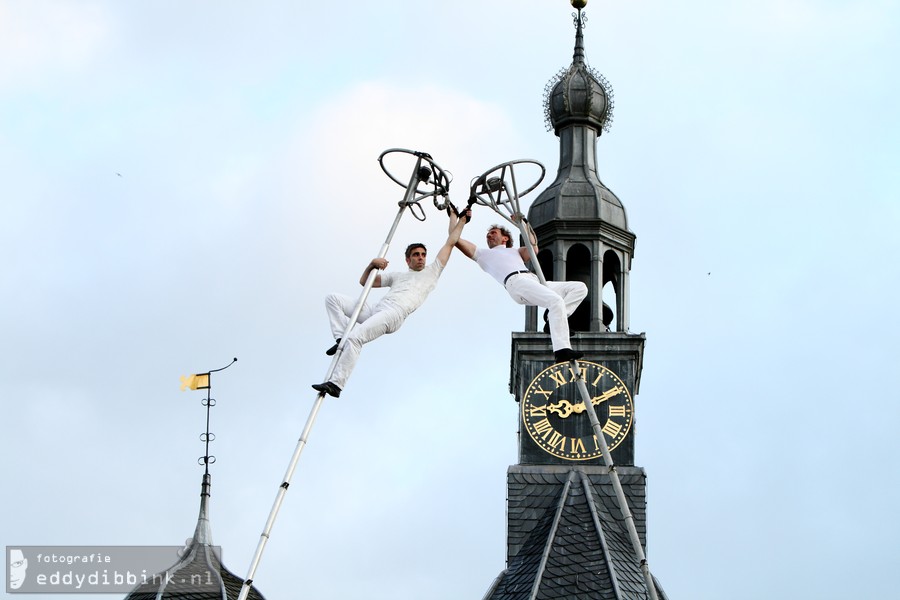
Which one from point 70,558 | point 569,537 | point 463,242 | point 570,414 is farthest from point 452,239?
point 570,414

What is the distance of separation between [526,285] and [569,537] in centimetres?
2457

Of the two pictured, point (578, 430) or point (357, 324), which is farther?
point (578, 430)

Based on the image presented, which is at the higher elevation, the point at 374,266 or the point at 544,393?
the point at 544,393

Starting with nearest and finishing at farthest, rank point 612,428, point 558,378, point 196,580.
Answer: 1. point 196,580
2. point 612,428
3. point 558,378

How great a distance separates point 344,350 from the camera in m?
35.9

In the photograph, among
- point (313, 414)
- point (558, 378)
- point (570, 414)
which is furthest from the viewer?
point (558, 378)

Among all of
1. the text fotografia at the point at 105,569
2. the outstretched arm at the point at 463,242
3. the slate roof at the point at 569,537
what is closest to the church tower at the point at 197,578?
the text fotografia at the point at 105,569

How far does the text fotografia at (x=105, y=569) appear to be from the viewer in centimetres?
4662

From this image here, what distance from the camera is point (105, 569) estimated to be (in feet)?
157

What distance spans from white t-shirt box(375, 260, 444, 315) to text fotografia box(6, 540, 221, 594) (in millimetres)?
11240

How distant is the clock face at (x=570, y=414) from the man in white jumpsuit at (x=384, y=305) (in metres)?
24.6

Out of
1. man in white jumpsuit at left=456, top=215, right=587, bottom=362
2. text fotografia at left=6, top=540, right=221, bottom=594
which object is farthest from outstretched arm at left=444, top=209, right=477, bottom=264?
text fotografia at left=6, top=540, right=221, bottom=594

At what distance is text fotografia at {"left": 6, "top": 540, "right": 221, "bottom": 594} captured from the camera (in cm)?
4662

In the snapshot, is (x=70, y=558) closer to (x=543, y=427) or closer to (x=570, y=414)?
(x=543, y=427)
